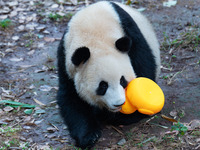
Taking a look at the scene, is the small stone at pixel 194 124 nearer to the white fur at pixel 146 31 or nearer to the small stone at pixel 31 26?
the white fur at pixel 146 31

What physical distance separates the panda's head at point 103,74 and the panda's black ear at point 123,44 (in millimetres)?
56

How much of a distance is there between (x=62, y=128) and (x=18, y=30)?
13.0 ft

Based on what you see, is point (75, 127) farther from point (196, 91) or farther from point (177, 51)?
A: point (177, 51)

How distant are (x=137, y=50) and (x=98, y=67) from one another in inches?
31.7

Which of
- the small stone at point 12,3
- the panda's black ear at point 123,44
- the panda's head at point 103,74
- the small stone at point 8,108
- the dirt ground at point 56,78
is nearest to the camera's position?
the panda's head at point 103,74

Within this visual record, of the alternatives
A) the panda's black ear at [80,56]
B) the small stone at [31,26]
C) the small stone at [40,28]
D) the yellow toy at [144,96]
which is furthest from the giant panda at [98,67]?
the small stone at [31,26]

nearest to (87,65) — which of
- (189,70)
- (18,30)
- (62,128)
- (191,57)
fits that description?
(62,128)

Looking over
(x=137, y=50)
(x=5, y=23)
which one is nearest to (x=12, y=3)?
(x=5, y=23)

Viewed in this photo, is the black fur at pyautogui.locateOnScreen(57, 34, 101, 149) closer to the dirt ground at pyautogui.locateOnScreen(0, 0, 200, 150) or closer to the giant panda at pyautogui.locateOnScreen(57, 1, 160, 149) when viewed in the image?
the giant panda at pyautogui.locateOnScreen(57, 1, 160, 149)

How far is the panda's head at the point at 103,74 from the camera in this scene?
341 centimetres

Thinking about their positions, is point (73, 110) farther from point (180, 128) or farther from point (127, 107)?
point (180, 128)

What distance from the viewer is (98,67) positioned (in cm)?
346

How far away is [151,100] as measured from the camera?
3.60 m

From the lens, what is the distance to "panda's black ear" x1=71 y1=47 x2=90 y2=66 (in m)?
3.46
